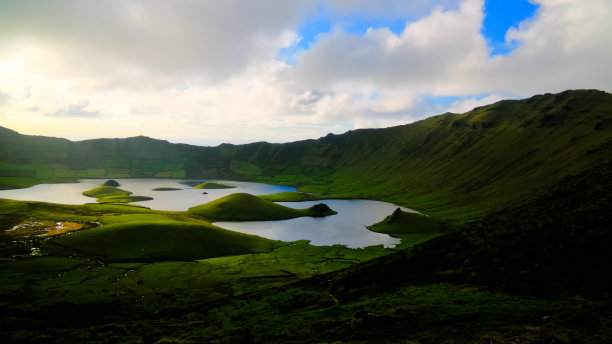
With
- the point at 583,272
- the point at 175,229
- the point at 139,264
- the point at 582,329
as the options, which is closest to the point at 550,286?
the point at 583,272

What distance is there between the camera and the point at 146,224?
386 feet

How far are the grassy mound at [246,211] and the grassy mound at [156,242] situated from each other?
50331mm

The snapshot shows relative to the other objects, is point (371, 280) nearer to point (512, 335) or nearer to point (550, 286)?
point (550, 286)

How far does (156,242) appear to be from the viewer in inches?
4284

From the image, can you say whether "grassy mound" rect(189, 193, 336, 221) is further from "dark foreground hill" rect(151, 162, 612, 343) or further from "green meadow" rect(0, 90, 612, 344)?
"dark foreground hill" rect(151, 162, 612, 343)

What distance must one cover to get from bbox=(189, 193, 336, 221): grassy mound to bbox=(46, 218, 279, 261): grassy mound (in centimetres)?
5033

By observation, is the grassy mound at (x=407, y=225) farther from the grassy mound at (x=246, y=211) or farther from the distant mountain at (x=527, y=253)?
the distant mountain at (x=527, y=253)

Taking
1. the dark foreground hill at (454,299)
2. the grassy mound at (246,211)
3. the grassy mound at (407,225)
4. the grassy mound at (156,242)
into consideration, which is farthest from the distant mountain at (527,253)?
the grassy mound at (246,211)

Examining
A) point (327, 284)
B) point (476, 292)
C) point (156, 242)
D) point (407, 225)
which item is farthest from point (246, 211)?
point (476, 292)

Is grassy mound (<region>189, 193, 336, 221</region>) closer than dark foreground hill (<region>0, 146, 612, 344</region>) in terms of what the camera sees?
No

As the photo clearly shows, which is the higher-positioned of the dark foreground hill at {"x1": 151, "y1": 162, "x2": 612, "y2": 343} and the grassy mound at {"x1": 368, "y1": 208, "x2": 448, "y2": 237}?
the dark foreground hill at {"x1": 151, "y1": 162, "x2": 612, "y2": 343}

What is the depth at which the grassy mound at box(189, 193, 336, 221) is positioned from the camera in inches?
7042

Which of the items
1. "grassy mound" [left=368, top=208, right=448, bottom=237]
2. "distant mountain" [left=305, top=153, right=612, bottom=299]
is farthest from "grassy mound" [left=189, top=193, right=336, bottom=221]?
"distant mountain" [left=305, top=153, right=612, bottom=299]

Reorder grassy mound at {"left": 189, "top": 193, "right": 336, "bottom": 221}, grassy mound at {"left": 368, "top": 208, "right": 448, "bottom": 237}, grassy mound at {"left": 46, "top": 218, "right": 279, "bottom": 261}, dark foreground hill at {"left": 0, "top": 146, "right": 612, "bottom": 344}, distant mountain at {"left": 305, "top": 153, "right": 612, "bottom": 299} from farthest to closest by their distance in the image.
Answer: grassy mound at {"left": 189, "top": 193, "right": 336, "bottom": 221} < grassy mound at {"left": 368, "top": 208, "right": 448, "bottom": 237} < grassy mound at {"left": 46, "top": 218, "right": 279, "bottom": 261} < distant mountain at {"left": 305, "top": 153, "right": 612, "bottom": 299} < dark foreground hill at {"left": 0, "top": 146, "right": 612, "bottom": 344}
